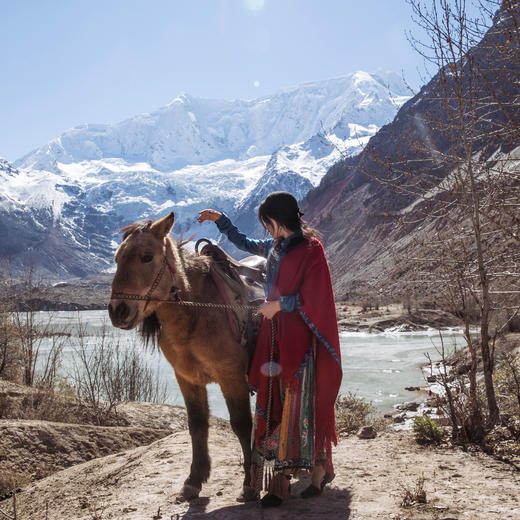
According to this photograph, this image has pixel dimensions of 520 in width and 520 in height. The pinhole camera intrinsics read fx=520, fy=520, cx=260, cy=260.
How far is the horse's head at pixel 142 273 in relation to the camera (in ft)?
10.9

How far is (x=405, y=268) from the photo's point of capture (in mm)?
6844

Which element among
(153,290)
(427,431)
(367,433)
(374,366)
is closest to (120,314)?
(153,290)

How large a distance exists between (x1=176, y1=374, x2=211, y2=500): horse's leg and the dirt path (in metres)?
0.16

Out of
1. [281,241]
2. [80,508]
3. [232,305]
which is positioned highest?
[281,241]

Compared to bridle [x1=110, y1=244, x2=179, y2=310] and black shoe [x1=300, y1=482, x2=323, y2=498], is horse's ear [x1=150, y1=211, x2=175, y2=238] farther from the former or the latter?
black shoe [x1=300, y1=482, x2=323, y2=498]

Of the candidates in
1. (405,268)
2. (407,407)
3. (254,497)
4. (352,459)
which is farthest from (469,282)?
(407,407)

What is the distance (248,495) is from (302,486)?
0.58 meters

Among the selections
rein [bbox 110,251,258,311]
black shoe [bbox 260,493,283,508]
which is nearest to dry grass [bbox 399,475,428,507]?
black shoe [bbox 260,493,283,508]

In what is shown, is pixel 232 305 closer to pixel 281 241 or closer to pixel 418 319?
pixel 281 241

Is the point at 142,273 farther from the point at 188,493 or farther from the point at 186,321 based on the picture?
the point at 188,493

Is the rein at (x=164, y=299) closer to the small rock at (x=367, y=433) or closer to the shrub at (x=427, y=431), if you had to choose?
the shrub at (x=427, y=431)

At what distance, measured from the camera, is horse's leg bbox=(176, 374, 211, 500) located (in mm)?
4047

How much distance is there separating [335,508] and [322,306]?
4.61ft

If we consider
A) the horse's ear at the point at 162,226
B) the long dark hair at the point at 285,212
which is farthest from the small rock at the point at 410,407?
the horse's ear at the point at 162,226
